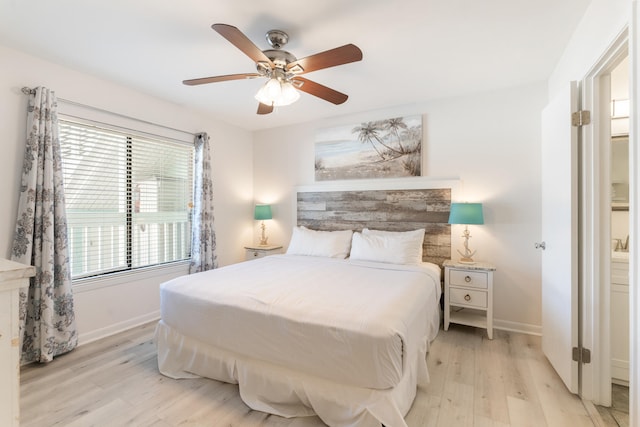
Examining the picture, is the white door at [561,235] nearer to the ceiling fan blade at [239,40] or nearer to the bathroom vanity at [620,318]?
the bathroom vanity at [620,318]

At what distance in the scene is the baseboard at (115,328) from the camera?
2639 mm

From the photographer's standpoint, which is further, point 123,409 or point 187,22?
point 187,22

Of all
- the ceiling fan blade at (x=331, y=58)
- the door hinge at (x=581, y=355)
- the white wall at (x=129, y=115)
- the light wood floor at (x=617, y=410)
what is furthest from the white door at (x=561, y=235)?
the white wall at (x=129, y=115)

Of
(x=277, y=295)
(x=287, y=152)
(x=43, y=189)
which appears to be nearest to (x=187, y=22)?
(x=43, y=189)

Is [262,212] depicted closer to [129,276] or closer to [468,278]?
[129,276]

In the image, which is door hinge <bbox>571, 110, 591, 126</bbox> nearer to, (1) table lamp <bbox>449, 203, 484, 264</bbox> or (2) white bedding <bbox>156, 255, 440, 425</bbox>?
(1) table lamp <bbox>449, 203, 484, 264</bbox>

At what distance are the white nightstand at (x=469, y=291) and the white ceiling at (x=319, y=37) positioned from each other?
1785 millimetres

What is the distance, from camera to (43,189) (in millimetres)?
2293

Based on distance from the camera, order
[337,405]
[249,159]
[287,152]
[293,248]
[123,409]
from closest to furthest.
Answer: [337,405] < [123,409] < [293,248] < [287,152] < [249,159]

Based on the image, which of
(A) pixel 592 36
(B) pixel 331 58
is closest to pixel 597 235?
(A) pixel 592 36

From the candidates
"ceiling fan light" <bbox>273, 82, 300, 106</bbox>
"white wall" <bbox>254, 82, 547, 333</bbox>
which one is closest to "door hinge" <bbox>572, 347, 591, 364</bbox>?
"white wall" <bbox>254, 82, 547, 333</bbox>

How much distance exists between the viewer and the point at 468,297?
2773 millimetres

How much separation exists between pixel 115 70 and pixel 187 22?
1.13 m

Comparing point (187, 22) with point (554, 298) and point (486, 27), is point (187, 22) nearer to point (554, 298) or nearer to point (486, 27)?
point (486, 27)
